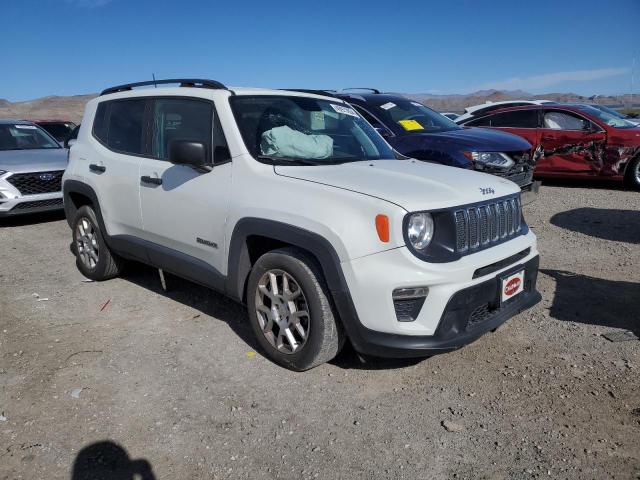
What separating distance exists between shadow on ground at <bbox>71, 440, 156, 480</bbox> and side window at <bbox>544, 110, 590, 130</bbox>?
949 cm

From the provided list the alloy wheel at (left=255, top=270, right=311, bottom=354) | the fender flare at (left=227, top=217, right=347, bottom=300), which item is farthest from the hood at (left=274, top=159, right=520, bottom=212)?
the alloy wheel at (left=255, top=270, right=311, bottom=354)

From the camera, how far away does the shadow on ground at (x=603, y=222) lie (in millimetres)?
6594

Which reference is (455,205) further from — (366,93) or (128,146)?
(366,93)

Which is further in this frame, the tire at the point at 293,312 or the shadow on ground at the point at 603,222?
the shadow on ground at the point at 603,222

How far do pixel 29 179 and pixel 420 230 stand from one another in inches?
278

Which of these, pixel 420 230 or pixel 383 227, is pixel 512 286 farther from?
pixel 383 227

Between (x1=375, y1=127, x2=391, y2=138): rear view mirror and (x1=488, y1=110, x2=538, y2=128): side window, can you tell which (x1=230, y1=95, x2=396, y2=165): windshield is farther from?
(x1=488, y1=110, x2=538, y2=128): side window

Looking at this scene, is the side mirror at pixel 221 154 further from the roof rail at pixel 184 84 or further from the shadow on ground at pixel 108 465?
the shadow on ground at pixel 108 465

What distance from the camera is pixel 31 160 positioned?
26.9 feet

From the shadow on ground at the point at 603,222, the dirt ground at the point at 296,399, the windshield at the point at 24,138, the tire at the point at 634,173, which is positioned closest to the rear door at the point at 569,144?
the tire at the point at 634,173

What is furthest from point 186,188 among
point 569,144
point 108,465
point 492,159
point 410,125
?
point 569,144

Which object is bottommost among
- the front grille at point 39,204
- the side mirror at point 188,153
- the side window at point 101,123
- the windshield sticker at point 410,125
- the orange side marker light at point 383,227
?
the front grille at point 39,204

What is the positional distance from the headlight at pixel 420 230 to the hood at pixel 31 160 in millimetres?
7022

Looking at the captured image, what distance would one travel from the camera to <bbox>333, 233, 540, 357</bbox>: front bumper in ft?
9.35
